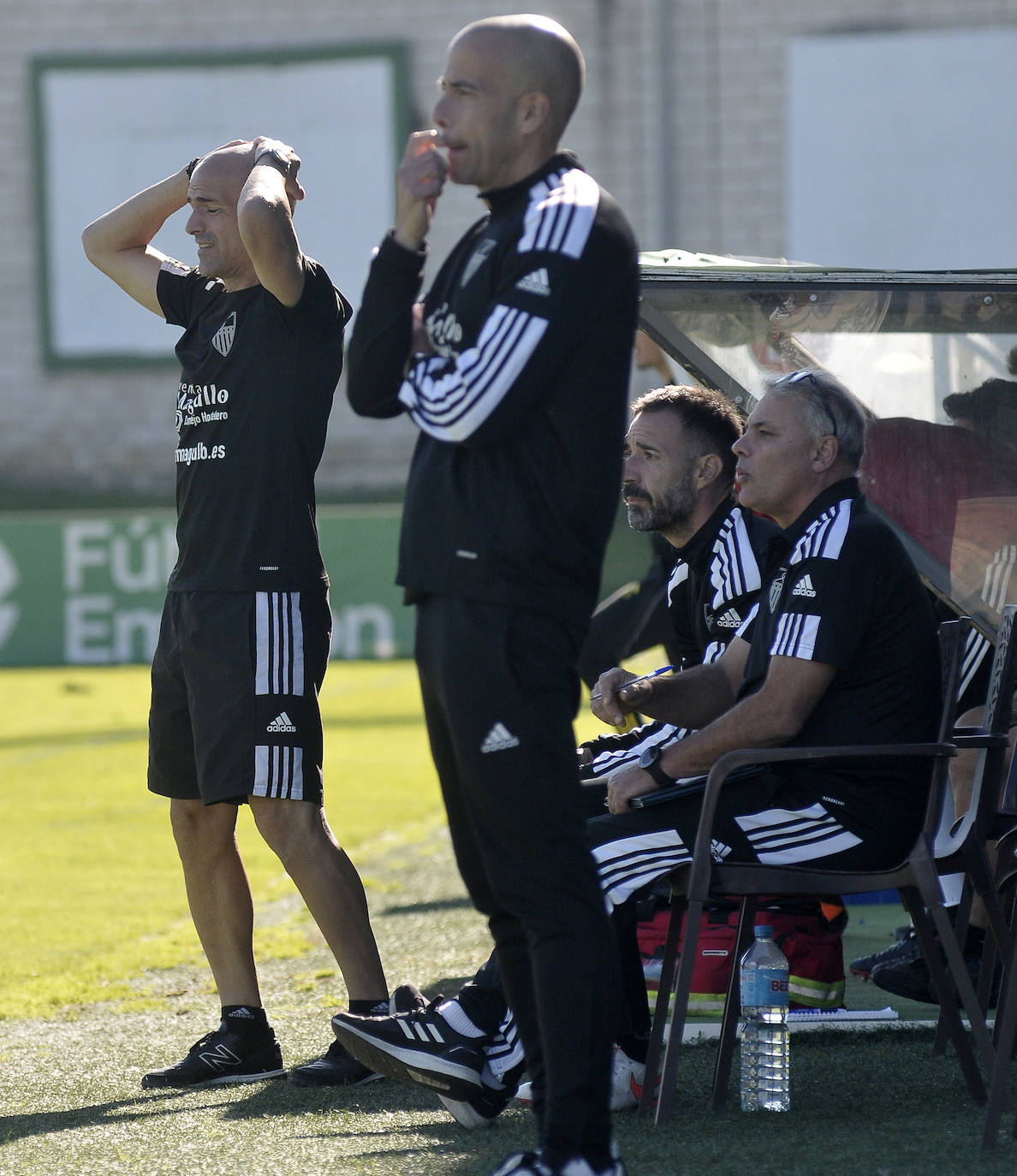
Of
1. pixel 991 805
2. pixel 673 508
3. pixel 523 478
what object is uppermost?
pixel 523 478

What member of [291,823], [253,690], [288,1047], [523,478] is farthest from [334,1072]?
[523,478]

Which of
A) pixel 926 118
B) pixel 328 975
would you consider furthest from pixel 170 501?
pixel 328 975

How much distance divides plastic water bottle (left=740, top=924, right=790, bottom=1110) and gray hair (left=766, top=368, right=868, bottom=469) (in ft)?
3.55

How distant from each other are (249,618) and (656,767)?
0.98 m

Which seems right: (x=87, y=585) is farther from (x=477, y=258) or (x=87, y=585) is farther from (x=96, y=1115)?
(x=477, y=258)

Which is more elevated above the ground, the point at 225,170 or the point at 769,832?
the point at 225,170

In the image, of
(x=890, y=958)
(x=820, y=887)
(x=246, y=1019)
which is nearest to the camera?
(x=820, y=887)

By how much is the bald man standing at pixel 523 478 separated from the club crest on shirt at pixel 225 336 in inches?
52.8

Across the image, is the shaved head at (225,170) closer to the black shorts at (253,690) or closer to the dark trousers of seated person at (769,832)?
the black shorts at (253,690)

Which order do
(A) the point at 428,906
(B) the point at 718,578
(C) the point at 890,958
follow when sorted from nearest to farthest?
(B) the point at 718,578 < (C) the point at 890,958 < (A) the point at 428,906

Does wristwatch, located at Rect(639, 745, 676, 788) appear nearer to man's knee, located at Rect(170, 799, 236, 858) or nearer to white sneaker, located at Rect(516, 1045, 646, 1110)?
white sneaker, located at Rect(516, 1045, 646, 1110)

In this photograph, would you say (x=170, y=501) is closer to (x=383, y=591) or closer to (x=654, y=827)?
(x=383, y=591)

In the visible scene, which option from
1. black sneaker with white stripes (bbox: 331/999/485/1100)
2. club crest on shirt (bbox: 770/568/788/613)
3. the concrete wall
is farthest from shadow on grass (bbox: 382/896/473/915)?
the concrete wall

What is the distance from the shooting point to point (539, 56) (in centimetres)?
269
